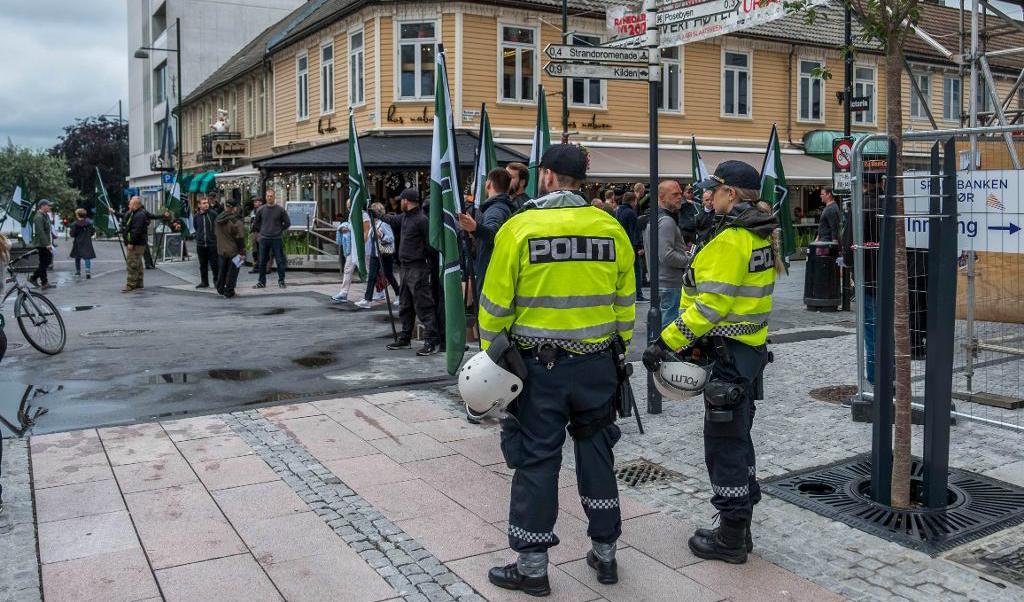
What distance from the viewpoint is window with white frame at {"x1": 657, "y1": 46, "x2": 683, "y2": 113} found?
86.7 ft

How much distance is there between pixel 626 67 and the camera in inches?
291

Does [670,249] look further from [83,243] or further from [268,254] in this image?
[83,243]

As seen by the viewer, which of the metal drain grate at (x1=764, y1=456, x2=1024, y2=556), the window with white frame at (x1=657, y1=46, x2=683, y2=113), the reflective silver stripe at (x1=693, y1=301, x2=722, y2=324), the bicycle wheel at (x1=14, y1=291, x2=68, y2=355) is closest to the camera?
the reflective silver stripe at (x1=693, y1=301, x2=722, y2=324)

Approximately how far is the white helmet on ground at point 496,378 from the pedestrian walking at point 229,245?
1327 cm

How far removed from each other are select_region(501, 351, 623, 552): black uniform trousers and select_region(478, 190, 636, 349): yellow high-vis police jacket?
14 centimetres

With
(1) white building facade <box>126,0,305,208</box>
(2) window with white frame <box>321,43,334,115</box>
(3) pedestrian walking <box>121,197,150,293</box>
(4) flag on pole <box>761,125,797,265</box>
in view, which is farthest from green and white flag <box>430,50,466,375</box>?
(1) white building facade <box>126,0,305,208</box>

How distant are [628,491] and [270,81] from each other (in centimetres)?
3003

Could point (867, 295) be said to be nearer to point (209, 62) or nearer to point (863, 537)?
point (863, 537)

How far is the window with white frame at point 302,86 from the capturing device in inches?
1127

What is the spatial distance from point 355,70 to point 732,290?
2233 cm

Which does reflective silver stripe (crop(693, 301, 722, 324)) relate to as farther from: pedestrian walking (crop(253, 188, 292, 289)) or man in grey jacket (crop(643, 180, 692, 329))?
pedestrian walking (crop(253, 188, 292, 289))

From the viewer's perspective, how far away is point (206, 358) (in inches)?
404

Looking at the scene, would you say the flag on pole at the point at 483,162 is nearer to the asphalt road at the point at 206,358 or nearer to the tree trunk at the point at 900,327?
the asphalt road at the point at 206,358

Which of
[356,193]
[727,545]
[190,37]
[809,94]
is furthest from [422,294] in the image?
[190,37]
